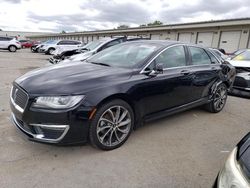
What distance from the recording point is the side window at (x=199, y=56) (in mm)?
4363

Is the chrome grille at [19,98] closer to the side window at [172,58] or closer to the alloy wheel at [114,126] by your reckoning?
the alloy wheel at [114,126]

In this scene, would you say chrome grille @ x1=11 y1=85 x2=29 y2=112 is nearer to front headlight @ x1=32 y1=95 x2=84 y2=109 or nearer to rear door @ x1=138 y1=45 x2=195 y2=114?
front headlight @ x1=32 y1=95 x2=84 y2=109

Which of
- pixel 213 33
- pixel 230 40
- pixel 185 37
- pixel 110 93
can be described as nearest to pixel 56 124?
pixel 110 93

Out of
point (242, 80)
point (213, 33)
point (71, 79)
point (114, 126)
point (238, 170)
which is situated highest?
point (213, 33)

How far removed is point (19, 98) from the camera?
2965mm

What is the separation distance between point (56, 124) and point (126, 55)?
1.85 meters

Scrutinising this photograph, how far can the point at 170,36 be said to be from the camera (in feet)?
90.4

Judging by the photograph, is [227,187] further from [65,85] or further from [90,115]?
[65,85]

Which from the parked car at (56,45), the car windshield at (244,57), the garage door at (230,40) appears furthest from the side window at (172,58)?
the parked car at (56,45)

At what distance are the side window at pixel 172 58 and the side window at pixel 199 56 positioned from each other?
0.31m

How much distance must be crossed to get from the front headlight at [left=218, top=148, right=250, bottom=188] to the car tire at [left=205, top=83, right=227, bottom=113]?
339 centimetres

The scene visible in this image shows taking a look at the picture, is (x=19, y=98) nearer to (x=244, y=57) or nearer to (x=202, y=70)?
(x=202, y=70)

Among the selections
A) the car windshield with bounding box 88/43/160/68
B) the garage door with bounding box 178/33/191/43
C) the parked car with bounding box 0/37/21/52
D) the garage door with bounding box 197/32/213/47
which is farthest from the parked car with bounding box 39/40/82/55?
the car windshield with bounding box 88/43/160/68

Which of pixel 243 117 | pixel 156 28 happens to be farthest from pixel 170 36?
pixel 243 117
